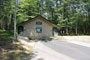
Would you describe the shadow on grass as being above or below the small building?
below

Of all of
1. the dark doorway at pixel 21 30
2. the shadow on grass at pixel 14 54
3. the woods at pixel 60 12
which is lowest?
the shadow on grass at pixel 14 54

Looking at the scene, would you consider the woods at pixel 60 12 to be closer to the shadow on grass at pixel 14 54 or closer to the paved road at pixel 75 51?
the paved road at pixel 75 51

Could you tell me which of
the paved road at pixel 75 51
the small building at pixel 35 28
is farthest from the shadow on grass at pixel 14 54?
the small building at pixel 35 28

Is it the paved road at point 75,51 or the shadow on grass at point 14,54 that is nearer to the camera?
the shadow on grass at point 14,54

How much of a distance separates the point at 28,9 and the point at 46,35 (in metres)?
13.8

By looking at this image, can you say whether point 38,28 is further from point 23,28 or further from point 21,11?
point 21,11

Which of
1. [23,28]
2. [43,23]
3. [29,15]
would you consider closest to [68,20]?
[29,15]

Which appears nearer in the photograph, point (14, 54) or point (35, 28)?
point (14, 54)

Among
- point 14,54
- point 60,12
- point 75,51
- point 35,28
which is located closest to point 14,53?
point 14,54

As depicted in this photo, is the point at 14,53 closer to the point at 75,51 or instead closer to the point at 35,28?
the point at 75,51

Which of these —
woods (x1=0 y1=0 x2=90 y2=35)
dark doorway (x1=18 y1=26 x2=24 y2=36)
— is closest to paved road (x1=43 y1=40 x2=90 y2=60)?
dark doorway (x1=18 y1=26 x2=24 y2=36)

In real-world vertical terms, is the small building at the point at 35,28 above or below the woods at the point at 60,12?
below

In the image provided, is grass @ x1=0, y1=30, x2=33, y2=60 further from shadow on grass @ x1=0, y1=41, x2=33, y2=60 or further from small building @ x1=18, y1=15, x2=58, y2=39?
small building @ x1=18, y1=15, x2=58, y2=39

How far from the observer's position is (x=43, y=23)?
17.8 m
